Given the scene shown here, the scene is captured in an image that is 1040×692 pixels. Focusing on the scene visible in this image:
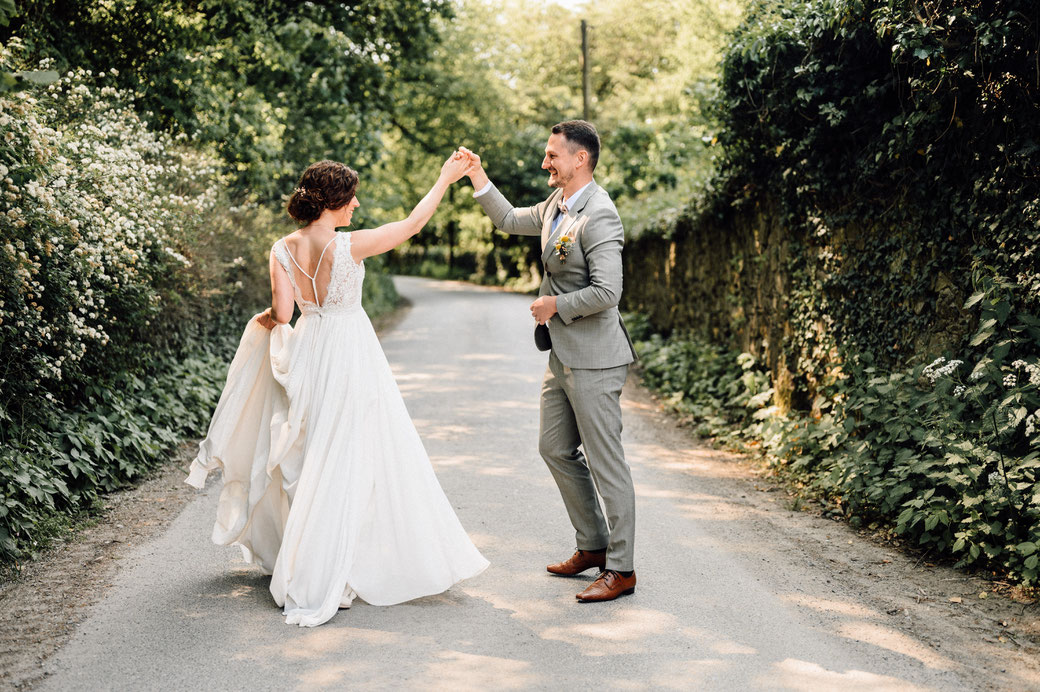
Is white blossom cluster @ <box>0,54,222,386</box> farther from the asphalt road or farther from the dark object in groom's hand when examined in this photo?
the dark object in groom's hand

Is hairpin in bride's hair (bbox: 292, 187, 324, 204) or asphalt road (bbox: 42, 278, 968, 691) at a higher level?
Answer: hairpin in bride's hair (bbox: 292, 187, 324, 204)

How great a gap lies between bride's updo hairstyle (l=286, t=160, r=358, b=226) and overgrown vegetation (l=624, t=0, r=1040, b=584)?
3572 millimetres

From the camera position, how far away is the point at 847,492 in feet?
20.2

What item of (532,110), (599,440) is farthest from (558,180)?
(532,110)

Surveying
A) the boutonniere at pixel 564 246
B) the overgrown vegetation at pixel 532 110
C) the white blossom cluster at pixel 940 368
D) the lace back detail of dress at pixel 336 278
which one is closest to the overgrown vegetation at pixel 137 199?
the lace back detail of dress at pixel 336 278

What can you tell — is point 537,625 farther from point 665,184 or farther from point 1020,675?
point 665,184

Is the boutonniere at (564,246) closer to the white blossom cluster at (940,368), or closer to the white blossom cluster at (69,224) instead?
the white blossom cluster at (940,368)

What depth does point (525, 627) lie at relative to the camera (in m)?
4.20

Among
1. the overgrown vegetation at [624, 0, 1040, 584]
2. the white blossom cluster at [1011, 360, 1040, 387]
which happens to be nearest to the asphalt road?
the overgrown vegetation at [624, 0, 1040, 584]

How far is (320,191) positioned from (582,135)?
1.41 meters

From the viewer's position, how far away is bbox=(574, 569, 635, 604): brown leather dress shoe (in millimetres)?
4512

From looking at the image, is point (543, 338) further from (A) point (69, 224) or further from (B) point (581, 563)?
(A) point (69, 224)

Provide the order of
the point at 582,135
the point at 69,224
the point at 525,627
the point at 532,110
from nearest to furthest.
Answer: the point at 525,627 → the point at 582,135 → the point at 69,224 → the point at 532,110

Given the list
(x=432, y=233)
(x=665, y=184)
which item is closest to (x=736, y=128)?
(x=665, y=184)
